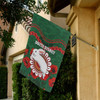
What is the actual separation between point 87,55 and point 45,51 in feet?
3.16

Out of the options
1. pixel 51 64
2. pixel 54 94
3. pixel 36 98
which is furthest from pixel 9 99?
pixel 51 64

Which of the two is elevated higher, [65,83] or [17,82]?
[65,83]

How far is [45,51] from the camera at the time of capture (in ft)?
14.3

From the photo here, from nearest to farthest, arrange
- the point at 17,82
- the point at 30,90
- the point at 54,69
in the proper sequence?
the point at 54,69, the point at 30,90, the point at 17,82

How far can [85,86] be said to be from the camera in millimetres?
4617

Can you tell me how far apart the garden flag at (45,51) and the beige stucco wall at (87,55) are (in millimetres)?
572

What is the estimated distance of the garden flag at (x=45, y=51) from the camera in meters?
4.33

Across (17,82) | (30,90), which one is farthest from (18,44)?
(30,90)

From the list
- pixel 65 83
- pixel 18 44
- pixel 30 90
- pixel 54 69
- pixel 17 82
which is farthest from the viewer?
pixel 18 44

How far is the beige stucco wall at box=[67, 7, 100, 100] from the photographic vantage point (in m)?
4.59

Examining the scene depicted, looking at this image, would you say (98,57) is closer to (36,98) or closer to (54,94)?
(54,94)

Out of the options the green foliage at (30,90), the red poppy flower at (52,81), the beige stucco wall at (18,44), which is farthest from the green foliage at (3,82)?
the red poppy flower at (52,81)

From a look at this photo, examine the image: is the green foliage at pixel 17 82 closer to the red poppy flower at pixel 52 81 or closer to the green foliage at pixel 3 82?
the red poppy flower at pixel 52 81

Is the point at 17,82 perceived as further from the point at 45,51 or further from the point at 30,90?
the point at 45,51
